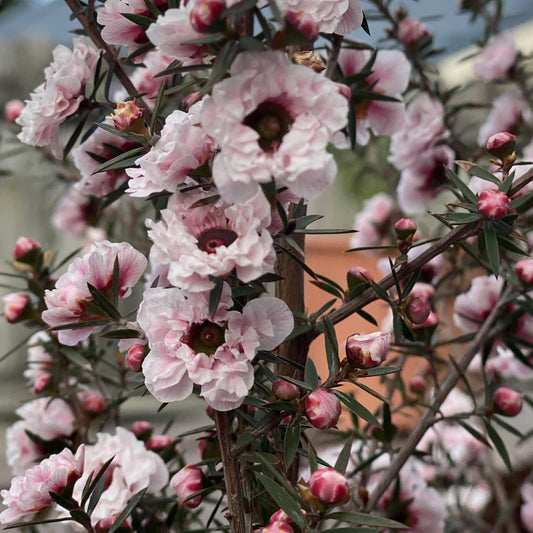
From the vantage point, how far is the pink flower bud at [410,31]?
790 millimetres

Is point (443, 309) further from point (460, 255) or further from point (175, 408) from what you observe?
point (175, 408)

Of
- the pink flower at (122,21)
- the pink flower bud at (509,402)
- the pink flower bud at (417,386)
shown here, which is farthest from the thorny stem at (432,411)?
the pink flower at (122,21)

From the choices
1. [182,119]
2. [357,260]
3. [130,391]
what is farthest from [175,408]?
[182,119]

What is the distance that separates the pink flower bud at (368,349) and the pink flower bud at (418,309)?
0.08 meters

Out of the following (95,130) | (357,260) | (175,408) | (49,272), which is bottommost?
(175,408)

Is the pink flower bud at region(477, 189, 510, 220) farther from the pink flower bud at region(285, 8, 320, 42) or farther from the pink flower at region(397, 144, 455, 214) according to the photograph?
the pink flower at region(397, 144, 455, 214)

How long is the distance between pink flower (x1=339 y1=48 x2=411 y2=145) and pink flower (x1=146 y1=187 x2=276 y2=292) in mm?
281

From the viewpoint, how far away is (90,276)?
0.39 metres

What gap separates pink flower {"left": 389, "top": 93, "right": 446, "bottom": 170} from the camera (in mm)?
750

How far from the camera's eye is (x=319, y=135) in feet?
0.96

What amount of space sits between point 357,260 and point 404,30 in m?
1.10

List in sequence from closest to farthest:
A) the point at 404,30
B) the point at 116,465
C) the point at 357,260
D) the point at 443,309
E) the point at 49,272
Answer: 1. the point at 116,465
2. the point at 49,272
3. the point at 404,30
4. the point at 443,309
5. the point at 357,260

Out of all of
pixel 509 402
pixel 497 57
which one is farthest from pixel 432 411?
pixel 497 57

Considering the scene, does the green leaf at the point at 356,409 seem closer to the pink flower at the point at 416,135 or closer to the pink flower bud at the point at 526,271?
the pink flower bud at the point at 526,271
